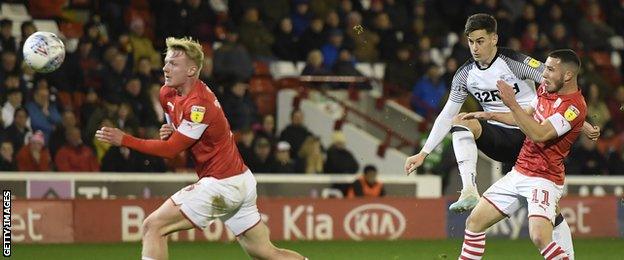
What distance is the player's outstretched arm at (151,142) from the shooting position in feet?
28.0

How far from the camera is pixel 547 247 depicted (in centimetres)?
923

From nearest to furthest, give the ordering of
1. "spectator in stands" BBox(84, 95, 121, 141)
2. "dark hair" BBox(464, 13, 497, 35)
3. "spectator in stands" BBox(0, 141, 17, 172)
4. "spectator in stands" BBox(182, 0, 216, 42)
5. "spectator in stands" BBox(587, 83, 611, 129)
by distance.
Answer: "dark hair" BBox(464, 13, 497, 35) → "spectator in stands" BBox(0, 141, 17, 172) → "spectator in stands" BBox(84, 95, 121, 141) → "spectator in stands" BBox(182, 0, 216, 42) → "spectator in stands" BBox(587, 83, 611, 129)

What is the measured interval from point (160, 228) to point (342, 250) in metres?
5.90

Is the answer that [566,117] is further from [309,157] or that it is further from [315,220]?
[309,157]

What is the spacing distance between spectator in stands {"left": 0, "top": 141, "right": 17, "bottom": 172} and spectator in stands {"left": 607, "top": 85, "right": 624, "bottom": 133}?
9.67 meters

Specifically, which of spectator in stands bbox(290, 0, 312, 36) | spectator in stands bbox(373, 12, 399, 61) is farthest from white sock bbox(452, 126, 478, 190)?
spectator in stands bbox(373, 12, 399, 61)

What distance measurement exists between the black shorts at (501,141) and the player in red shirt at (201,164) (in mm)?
2283

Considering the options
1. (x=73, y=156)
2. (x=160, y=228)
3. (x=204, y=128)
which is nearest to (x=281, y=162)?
(x=73, y=156)

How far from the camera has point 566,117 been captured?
9219 millimetres

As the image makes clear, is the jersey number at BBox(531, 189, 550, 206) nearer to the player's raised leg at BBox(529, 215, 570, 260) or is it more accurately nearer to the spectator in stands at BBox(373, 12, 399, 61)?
the player's raised leg at BBox(529, 215, 570, 260)

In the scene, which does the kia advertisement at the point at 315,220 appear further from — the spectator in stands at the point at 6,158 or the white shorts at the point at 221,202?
the white shorts at the point at 221,202

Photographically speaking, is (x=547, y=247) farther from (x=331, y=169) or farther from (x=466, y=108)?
(x=466, y=108)

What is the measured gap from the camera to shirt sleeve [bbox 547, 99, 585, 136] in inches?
362

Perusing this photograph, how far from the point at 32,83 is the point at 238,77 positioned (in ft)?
9.58
